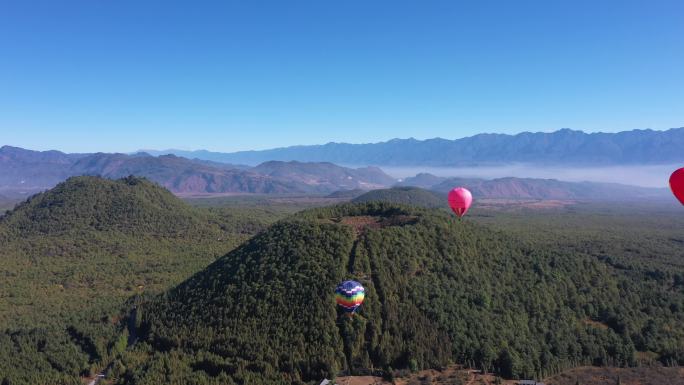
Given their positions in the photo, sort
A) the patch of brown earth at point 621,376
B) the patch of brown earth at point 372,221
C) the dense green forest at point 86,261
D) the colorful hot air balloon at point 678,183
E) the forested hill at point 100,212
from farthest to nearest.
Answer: the forested hill at point 100,212, the patch of brown earth at point 372,221, the dense green forest at point 86,261, the colorful hot air balloon at point 678,183, the patch of brown earth at point 621,376

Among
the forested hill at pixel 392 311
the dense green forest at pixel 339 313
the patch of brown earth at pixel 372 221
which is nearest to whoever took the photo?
the forested hill at pixel 392 311

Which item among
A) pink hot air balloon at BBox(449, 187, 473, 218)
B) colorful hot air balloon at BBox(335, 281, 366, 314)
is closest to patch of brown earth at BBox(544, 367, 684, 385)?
colorful hot air balloon at BBox(335, 281, 366, 314)

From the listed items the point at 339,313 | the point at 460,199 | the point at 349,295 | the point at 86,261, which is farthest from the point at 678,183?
the point at 86,261

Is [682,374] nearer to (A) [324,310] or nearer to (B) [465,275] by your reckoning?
(B) [465,275]

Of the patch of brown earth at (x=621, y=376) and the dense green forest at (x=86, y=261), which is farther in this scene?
the dense green forest at (x=86, y=261)

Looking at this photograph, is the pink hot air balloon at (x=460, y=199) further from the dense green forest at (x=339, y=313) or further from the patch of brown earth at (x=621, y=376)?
the patch of brown earth at (x=621, y=376)

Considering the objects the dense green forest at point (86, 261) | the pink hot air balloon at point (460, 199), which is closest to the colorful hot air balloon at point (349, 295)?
the pink hot air balloon at point (460, 199)

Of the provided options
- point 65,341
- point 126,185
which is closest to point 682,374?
point 65,341

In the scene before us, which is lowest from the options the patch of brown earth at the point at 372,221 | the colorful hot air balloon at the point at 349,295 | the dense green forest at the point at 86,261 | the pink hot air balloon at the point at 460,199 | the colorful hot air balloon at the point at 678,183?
the dense green forest at the point at 86,261
